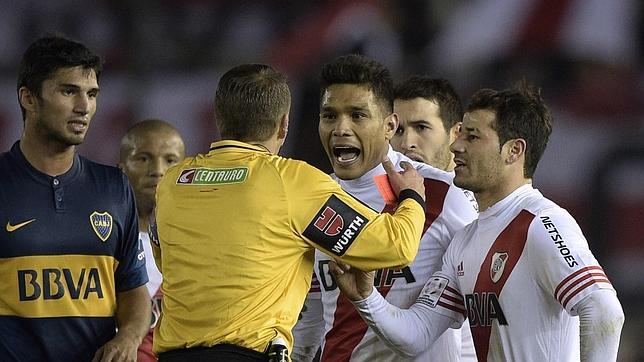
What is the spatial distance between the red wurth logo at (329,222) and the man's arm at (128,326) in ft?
2.73

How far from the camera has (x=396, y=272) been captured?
4672mm

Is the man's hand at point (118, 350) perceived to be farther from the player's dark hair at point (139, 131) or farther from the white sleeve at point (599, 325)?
the player's dark hair at point (139, 131)

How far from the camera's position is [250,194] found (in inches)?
146

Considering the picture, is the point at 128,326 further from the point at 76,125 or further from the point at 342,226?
the point at 342,226

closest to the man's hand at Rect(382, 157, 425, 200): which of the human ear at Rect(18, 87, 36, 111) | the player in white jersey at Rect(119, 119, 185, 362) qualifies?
the human ear at Rect(18, 87, 36, 111)

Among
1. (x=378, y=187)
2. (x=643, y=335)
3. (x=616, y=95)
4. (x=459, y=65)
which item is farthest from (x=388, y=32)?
(x=378, y=187)

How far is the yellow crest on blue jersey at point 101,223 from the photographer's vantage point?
4.12 m

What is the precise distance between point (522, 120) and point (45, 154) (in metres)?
1.63

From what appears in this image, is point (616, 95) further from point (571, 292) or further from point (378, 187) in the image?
point (571, 292)

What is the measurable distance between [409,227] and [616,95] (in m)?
3.56

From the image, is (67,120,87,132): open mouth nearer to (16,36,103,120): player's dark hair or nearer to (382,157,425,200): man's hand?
(16,36,103,120): player's dark hair

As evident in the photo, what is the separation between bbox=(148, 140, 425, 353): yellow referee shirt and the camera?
369 centimetres

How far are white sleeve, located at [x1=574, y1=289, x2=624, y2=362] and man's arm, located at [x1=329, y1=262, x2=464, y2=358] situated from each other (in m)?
0.71

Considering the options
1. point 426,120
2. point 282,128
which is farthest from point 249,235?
point 426,120
